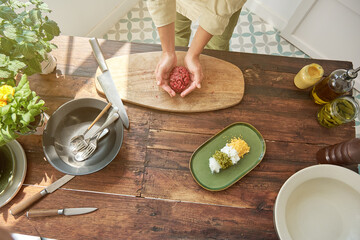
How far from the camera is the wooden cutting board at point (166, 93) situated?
1.02m

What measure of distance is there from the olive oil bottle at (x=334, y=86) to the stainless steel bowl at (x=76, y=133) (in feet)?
2.72

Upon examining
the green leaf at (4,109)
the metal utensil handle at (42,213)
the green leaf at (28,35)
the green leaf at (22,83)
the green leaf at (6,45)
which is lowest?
the metal utensil handle at (42,213)

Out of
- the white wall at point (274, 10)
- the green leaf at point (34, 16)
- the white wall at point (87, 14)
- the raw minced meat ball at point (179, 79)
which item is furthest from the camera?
the white wall at point (274, 10)

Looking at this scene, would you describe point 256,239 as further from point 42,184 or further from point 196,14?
point 196,14

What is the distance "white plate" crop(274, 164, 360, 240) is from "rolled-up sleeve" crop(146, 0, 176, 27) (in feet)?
2.61

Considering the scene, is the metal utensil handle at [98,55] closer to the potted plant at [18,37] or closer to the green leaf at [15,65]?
the potted plant at [18,37]

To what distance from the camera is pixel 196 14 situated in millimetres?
1228

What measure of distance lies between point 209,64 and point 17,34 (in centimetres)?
73

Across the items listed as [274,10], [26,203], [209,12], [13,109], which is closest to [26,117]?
[13,109]

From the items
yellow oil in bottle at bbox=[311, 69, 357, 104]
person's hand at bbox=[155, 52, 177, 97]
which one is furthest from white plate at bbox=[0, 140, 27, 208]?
yellow oil in bottle at bbox=[311, 69, 357, 104]

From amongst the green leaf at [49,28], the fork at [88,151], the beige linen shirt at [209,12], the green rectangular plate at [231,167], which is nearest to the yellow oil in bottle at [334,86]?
the green rectangular plate at [231,167]

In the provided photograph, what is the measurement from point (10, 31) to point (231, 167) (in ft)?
2.90

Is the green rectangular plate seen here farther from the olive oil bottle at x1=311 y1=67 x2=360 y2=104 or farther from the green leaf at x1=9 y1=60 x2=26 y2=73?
the green leaf at x1=9 y1=60 x2=26 y2=73

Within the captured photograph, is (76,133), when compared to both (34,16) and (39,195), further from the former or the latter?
(34,16)
